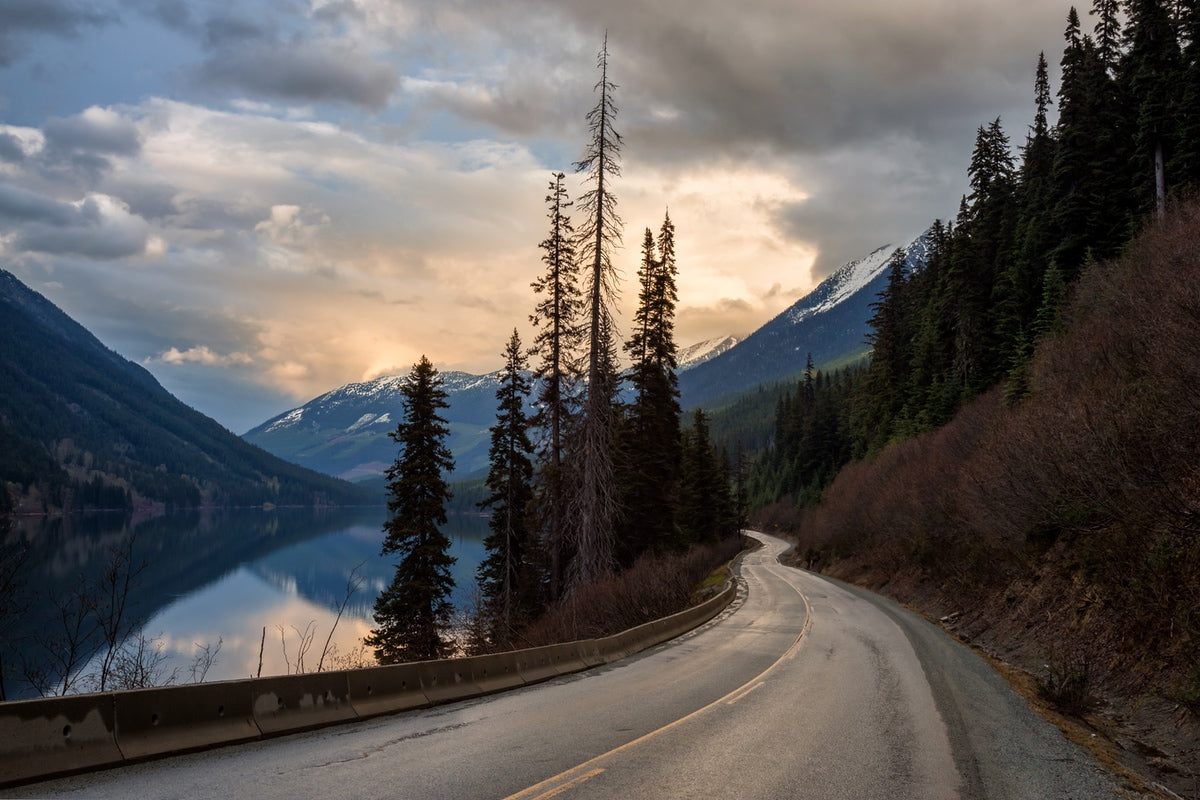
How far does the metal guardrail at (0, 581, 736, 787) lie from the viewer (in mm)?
5457

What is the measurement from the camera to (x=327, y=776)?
6.09m

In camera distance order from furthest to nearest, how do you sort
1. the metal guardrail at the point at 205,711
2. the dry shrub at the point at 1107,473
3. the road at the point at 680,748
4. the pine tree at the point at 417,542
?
the pine tree at the point at 417,542, the dry shrub at the point at 1107,473, the road at the point at 680,748, the metal guardrail at the point at 205,711

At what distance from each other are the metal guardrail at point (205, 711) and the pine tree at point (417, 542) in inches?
691

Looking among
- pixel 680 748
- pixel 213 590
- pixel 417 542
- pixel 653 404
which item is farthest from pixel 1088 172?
pixel 213 590

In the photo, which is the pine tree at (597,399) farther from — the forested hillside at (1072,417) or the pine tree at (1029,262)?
the pine tree at (1029,262)

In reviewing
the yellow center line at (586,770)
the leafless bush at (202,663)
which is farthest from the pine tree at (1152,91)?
the leafless bush at (202,663)

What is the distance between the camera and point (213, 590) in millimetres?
65875

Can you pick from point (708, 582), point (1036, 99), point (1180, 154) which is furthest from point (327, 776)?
point (1036, 99)

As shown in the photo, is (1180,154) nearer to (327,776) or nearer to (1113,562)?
(1113,562)

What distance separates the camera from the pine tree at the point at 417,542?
27.0 meters

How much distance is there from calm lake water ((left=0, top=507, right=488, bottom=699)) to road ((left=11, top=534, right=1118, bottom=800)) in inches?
231

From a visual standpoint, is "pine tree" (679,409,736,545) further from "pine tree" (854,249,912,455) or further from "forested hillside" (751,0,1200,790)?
"pine tree" (854,249,912,455)

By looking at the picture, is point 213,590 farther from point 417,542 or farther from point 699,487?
point 417,542

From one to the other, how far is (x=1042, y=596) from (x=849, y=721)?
38.0 feet
